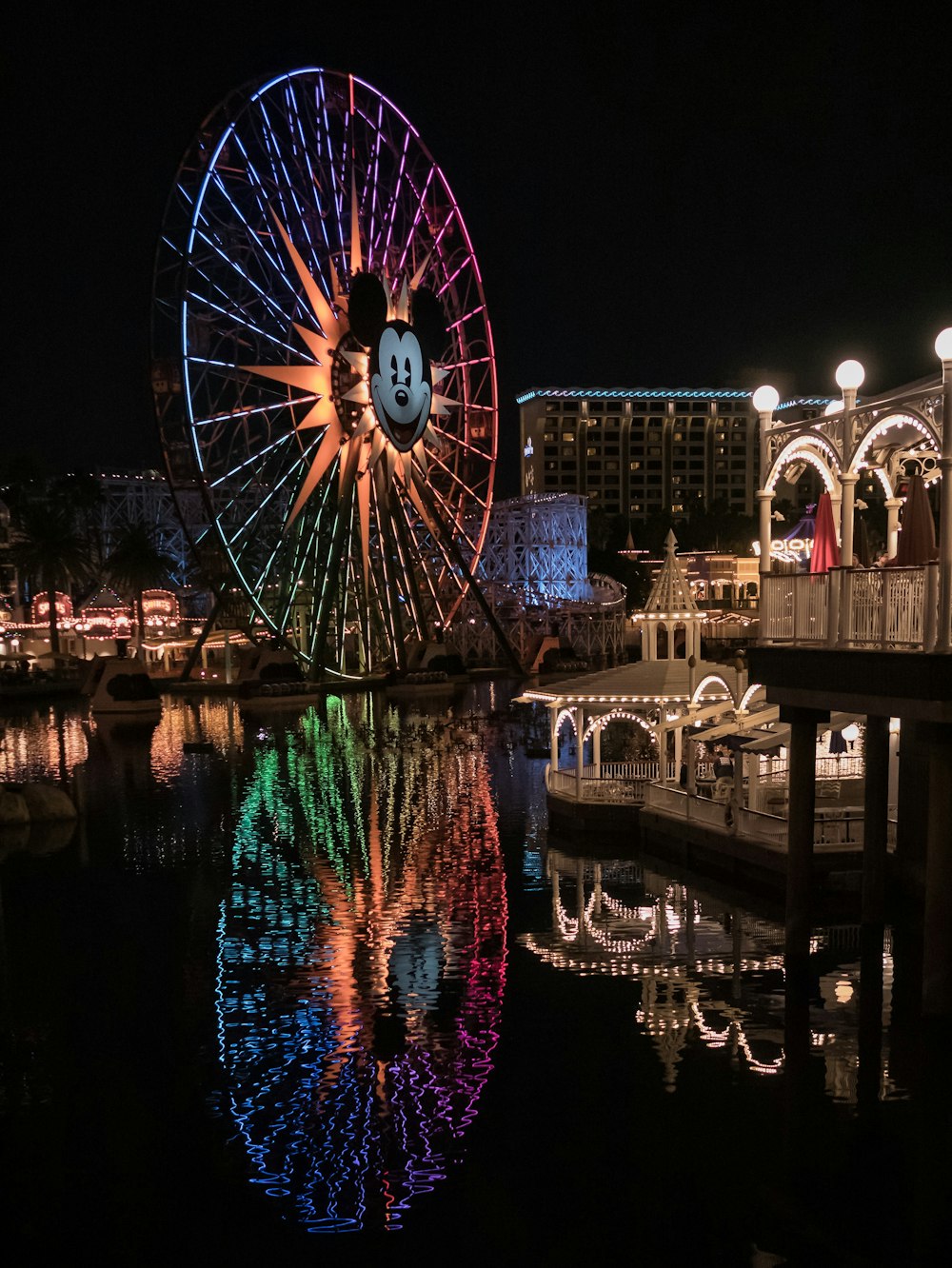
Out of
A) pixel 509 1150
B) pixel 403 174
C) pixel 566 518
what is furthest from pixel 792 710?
pixel 566 518

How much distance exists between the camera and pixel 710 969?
796 inches

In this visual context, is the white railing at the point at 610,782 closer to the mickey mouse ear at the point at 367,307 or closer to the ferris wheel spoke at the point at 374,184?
the mickey mouse ear at the point at 367,307

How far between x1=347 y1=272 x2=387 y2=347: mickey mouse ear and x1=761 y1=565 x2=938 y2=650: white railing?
3937cm

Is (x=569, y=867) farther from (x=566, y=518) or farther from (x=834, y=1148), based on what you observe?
(x=566, y=518)

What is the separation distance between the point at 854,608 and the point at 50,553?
77.4 meters

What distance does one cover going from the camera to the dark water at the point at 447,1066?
12.9m

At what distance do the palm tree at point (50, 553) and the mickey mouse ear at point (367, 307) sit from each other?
38801 mm

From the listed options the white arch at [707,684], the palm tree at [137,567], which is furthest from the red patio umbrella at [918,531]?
the palm tree at [137,567]

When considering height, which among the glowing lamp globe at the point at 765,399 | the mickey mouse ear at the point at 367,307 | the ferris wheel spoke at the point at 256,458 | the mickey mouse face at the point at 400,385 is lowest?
the glowing lamp globe at the point at 765,399

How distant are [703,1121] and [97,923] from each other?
1272 centimetres

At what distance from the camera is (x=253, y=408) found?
53.1 metres

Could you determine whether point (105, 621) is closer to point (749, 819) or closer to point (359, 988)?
point (749, 819)

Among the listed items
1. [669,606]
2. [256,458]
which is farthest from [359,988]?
[256,458]

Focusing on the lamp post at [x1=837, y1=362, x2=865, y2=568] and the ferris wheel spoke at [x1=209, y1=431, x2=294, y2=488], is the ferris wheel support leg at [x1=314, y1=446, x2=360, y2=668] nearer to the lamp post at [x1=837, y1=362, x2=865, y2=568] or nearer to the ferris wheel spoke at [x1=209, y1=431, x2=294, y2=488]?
the ferris wheel spoke at [x1=209, y1=431, x2=294, y2=488]
